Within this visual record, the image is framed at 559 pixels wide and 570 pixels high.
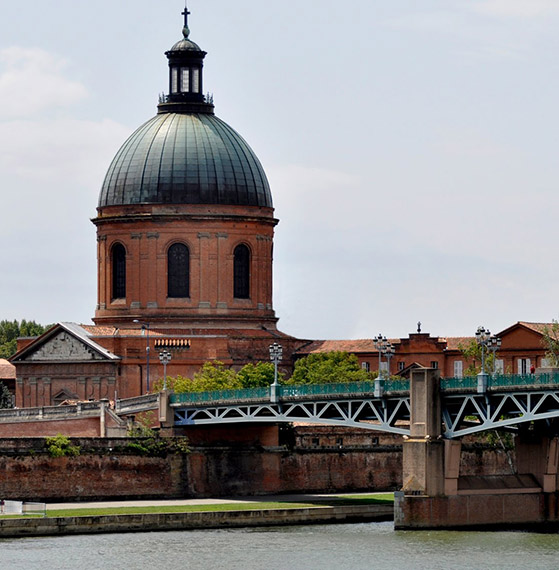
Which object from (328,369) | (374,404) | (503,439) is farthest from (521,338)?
(374,404)

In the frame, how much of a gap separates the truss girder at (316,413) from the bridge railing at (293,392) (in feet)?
1.32

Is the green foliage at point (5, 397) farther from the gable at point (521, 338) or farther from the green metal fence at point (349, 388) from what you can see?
the green metal fence at point (349, 388)

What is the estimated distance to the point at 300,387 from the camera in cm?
10288

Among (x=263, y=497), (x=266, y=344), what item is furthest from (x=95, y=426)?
(x=266, y=344)

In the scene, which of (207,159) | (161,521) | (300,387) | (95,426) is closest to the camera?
(161,521)

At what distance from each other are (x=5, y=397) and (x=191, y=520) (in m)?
49.4

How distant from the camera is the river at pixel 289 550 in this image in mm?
81625

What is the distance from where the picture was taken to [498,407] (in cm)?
9369

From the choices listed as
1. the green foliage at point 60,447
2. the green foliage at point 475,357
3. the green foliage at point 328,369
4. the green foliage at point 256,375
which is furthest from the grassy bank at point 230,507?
the green foliage at point 328,369

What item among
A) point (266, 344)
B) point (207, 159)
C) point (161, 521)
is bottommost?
point (161, 521)

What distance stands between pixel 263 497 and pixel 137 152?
114 ft

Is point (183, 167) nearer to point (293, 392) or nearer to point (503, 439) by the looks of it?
point (503, 439)

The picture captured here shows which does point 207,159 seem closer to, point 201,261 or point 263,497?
point 201,261

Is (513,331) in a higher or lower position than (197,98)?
lower
